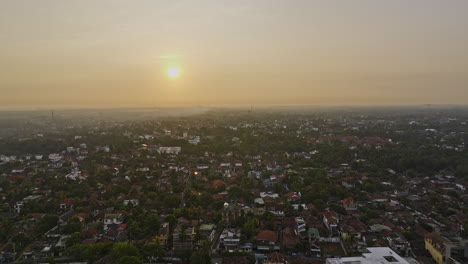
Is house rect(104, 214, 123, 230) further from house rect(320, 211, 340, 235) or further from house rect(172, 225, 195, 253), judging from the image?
house rect(320, 211, 340, 235)

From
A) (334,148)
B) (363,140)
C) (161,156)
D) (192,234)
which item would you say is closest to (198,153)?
(161,156)

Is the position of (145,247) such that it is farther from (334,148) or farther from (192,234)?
(334,148)

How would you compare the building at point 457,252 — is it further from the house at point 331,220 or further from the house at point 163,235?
the house at point 163,235

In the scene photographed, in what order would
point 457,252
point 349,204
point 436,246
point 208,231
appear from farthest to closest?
1. point 349,204
2. point 208,231
3. point 436,246
4. point 457,252

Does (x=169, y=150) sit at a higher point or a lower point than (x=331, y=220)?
higher

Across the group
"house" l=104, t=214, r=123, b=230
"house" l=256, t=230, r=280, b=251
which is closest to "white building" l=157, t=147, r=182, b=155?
"house" l=104, t=214, r=123, b=230

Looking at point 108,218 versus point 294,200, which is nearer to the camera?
point 108,218

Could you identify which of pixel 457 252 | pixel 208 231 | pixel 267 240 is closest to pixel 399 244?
pixel 457 252

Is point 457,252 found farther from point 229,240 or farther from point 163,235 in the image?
point 163,235
